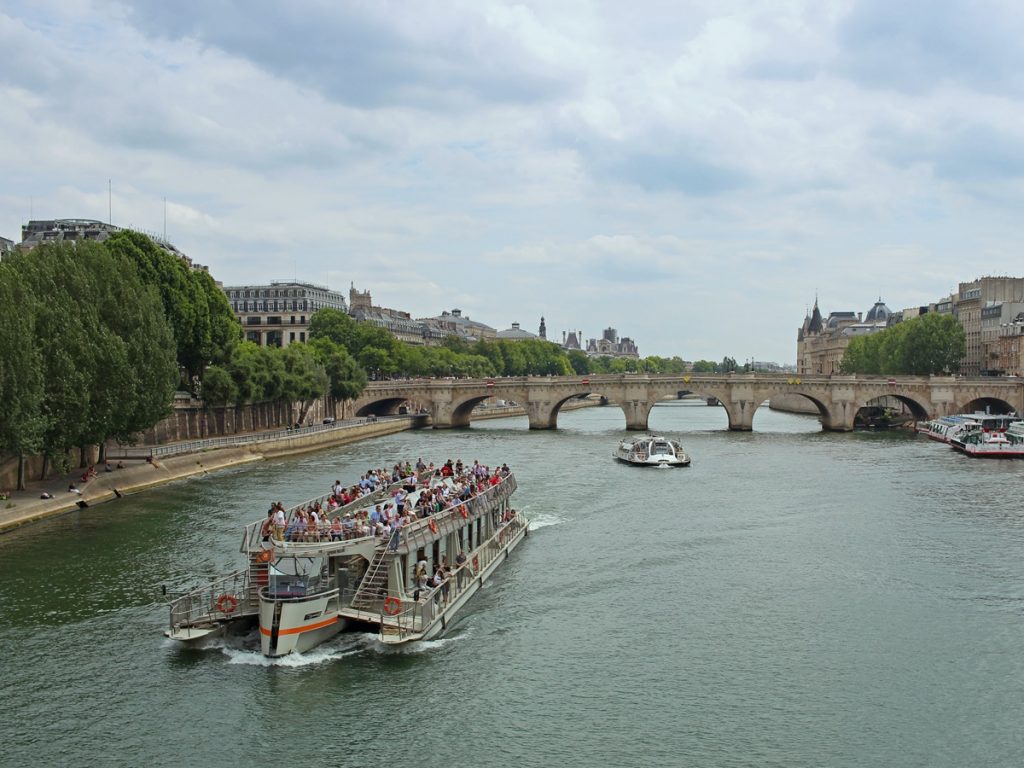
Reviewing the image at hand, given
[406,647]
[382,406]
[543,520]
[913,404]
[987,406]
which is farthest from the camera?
[382,406]

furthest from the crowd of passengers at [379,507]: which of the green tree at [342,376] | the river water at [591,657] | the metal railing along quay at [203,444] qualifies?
the green tree at [342,376]

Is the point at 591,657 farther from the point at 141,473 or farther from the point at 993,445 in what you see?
the point at 993,445

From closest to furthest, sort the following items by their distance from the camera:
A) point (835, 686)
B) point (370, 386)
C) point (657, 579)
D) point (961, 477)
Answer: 1. point (835, 686)
2. point (657, 579)
3. point (961, 477)
4. point (370, 386)

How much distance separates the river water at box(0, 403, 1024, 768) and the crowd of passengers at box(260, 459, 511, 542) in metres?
2.97

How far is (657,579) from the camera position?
3728 centimetres

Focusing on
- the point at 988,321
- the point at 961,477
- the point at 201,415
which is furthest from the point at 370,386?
the point at 988,321

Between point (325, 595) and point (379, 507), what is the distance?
573 cm

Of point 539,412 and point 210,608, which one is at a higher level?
point 539,412

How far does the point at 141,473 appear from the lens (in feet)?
195

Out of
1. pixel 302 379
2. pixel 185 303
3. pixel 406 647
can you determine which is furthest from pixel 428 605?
pixel 302 379

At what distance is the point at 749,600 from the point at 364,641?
42.5 feet

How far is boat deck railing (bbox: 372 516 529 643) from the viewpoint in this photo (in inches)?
1115

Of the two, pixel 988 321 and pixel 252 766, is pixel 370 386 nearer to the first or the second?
pixel 988 321

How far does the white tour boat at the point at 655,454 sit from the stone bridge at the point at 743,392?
31.4m
